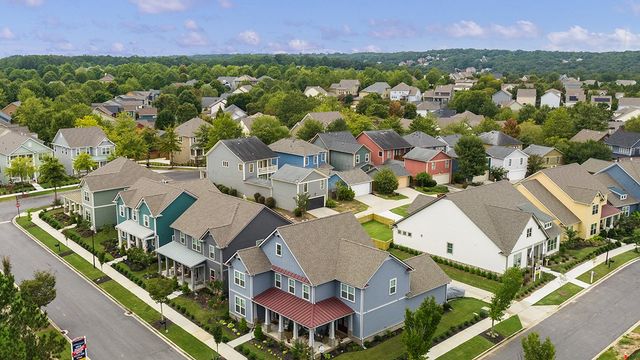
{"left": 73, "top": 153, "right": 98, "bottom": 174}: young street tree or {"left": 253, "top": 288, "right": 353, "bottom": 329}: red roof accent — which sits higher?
{"left": 73, "top": 153, "right": 98, "bottom": 174}: young street tree

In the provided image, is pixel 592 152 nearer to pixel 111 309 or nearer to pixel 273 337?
pixel 273 337

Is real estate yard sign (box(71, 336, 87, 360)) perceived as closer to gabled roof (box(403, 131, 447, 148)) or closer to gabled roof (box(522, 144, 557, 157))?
gabled roof (box(403, 131, 447, 148))

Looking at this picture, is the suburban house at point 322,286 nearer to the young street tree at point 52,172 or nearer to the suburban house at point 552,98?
the young street tree at point 52,172

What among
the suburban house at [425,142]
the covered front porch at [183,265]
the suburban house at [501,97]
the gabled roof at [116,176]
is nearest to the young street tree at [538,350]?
the covered front porch at [183,265]

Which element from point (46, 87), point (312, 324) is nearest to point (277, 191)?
point (312, 324)

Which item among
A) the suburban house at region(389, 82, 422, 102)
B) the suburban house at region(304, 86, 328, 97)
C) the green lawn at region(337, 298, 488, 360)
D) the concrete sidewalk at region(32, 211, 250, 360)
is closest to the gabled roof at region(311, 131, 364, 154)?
the concrete sidewalk at region(32, 211, 250, 360)
